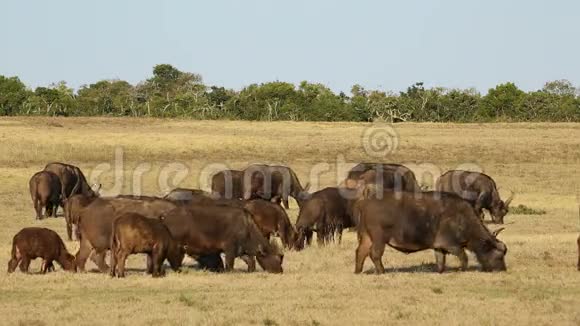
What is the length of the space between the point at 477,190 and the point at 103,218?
1537cm

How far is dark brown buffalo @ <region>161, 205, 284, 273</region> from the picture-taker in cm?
1902

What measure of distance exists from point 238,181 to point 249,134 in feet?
88.6

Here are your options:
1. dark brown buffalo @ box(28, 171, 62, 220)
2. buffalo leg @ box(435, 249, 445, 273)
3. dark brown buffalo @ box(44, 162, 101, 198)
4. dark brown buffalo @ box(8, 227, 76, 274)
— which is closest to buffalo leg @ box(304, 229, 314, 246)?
buffalo leg @ box(435, 249, 445, 273)

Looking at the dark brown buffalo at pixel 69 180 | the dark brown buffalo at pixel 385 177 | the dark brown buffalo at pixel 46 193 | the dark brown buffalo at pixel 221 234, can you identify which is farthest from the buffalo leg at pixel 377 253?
the dark brown buffalo at pixel 69 180

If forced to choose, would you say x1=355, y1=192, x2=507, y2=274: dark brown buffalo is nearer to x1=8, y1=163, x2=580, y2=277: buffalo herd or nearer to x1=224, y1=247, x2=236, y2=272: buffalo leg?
x1=8, y1=163, x2=580, y2=277: buffalo herd

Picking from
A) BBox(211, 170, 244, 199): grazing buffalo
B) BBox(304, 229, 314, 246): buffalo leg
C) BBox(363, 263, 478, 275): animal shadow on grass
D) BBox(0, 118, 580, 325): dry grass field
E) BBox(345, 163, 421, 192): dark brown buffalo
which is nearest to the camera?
BBox(0, 118, 580, 325): dry grass field

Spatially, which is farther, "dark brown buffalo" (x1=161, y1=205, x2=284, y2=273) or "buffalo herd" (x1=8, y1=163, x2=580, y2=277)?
"dark brown buffalo" (x1=161, y1=205, x2=284, y2=273)

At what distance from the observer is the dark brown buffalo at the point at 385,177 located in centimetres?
3000

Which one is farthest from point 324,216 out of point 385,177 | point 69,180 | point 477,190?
point 69,180

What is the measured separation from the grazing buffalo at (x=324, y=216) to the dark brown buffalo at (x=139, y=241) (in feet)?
22.1

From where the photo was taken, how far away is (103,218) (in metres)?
19.3

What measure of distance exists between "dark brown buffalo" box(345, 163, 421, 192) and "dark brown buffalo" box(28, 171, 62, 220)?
858cm

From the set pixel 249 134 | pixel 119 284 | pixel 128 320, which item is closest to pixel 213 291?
pixel 119 284

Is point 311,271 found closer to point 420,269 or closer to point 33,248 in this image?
point 420,269
